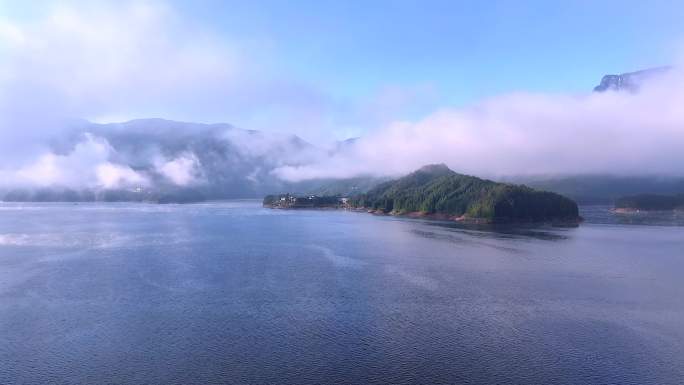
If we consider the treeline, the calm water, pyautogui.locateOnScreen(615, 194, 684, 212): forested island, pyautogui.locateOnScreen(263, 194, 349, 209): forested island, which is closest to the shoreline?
pyautogui.locateOnScreen(263, 194, 349, 209): forested island

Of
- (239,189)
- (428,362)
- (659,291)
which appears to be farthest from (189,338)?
(239,189)

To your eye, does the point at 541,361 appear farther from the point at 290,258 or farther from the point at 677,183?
the point at 677,183

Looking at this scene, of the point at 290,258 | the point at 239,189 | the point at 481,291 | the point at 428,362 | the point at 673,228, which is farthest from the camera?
the point at 239,189

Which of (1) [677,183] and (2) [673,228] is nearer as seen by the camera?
(2) [673,228]

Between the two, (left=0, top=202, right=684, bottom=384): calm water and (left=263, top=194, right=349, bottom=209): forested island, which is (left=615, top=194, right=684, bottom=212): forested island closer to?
(left=263, top=194, right=349, bottom=209): forested island

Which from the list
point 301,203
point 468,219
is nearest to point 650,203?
point 468,219

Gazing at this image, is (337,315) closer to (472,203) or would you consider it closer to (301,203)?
(472,203)
